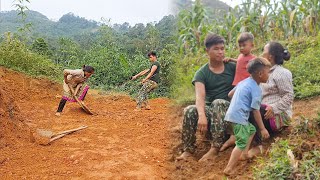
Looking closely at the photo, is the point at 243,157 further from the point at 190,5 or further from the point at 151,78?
the point at 190,5

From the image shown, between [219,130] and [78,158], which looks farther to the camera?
[78,158]

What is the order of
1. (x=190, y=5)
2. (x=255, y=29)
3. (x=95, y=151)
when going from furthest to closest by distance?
(x=190, y=5) < (x=255, y=29) < (x=95, y=151)

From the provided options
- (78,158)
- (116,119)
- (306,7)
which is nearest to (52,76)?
(116,119)

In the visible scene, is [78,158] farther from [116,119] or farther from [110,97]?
[110,97]

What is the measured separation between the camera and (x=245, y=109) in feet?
9.14

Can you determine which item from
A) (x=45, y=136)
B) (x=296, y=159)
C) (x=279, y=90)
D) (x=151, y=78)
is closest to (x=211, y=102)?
(x=279, y=90)

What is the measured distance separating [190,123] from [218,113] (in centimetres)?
25

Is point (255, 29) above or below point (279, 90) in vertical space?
above

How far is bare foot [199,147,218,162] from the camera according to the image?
308cm

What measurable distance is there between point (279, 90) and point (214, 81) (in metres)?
0.52

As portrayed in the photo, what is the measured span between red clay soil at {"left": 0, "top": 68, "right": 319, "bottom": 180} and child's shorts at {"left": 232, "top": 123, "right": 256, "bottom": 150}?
202 mm

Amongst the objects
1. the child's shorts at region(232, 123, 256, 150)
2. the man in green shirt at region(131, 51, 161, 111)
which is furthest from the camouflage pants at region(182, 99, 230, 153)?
the man in green shirt at region(131, 51, 161, 111)

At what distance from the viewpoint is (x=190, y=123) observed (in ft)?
10.2

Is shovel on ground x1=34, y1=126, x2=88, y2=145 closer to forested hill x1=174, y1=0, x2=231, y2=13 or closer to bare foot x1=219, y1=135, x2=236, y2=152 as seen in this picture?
bare foot x1=219, y1=135, x2=236, y2=152
